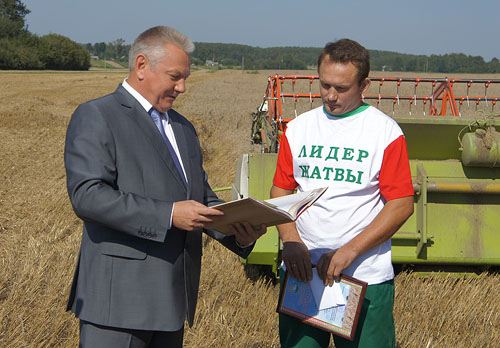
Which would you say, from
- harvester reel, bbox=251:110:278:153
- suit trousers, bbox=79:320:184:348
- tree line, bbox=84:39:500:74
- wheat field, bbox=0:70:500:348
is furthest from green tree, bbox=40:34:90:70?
suit trousers, bbox=79:320:184:348

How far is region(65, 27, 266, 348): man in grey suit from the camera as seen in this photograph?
220 cm

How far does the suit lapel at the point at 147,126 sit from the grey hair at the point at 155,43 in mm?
163

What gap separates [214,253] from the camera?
5.66m

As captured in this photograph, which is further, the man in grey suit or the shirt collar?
the shirt collar

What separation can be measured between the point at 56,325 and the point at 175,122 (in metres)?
2.01

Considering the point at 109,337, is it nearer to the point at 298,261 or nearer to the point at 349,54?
the point at 298,261

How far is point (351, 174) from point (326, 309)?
23.8 inches

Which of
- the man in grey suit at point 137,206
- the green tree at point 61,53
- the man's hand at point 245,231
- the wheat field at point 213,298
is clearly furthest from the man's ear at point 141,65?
the green tree at point 61,53

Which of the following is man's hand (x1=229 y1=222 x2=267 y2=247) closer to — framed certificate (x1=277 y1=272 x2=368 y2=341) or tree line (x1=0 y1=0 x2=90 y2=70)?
framed certificate (x1=277 y1=272 x2=368 y2=341)

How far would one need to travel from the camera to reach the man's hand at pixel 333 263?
8.45ft

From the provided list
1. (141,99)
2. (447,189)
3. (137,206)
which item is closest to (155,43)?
(141,99)

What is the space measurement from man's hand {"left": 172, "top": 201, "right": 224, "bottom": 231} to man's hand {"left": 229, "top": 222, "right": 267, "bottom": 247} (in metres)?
0.25

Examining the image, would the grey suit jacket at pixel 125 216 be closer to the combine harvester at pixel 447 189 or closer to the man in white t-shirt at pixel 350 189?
the man in white t-shirt at pixel 350 189

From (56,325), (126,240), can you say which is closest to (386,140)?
(126,240)
